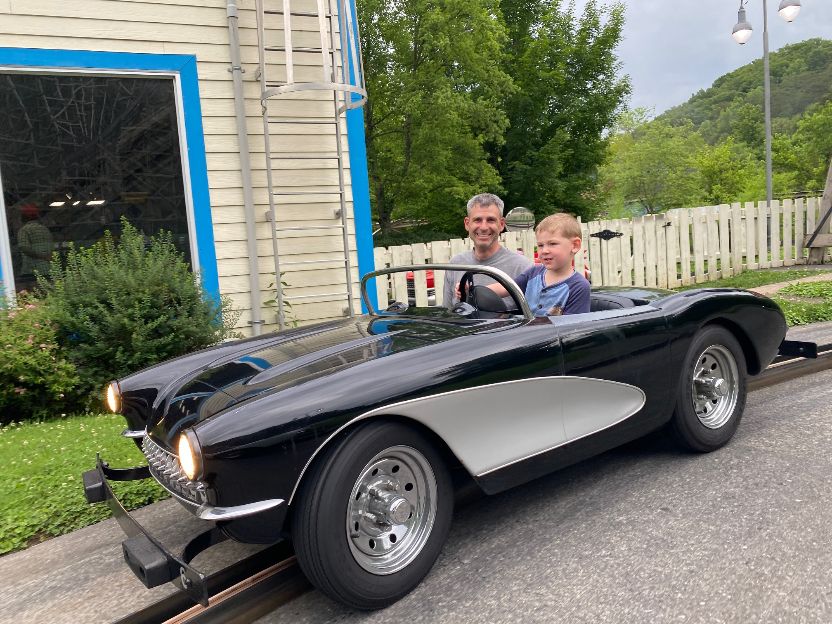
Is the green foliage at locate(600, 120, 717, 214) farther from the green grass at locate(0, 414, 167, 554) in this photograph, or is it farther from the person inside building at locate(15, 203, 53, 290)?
the green grass at locate(0, 414, 167, 554)

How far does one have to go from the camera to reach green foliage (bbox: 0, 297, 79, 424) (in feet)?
15.9

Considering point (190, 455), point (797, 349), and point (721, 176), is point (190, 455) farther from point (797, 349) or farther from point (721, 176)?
point (721, 176)

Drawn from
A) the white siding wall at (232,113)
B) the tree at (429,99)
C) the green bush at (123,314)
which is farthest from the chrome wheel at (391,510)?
the tree at (429,99)

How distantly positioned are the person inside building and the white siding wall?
1529 millimetres

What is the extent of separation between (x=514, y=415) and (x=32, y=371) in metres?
3.98

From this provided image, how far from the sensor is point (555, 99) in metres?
25.1

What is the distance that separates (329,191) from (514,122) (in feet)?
62.1

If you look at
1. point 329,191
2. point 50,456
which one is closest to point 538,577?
point 50,456

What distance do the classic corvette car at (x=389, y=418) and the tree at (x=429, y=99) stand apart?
17.1 m

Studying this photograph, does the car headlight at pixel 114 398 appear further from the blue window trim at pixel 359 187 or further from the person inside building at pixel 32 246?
the blue window trim at pixel 359 187

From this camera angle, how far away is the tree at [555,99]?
79.5ft

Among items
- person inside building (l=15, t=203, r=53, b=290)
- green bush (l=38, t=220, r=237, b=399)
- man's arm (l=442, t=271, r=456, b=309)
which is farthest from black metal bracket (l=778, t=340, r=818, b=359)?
person inside building (l=15, t=203, r=53, b=290)

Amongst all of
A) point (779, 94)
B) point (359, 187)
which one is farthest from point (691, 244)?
point (779, 94)

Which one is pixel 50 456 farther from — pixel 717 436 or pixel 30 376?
pixel 717 436
